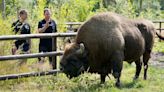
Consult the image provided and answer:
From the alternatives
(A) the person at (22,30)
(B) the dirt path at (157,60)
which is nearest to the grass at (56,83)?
(A) the person at (22,30)

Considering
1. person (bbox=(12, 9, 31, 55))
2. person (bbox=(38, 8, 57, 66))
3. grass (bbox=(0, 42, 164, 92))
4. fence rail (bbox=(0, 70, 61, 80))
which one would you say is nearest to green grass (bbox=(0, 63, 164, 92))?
grass (bbox=(0, 42, 164, 92))

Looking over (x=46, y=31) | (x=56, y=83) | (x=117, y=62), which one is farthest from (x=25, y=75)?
(x=117, y=62)

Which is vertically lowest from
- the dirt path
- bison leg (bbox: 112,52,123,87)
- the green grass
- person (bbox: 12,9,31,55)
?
the dirt path

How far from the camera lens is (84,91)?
9.90 meters

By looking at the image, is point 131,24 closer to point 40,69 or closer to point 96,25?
point 96,25

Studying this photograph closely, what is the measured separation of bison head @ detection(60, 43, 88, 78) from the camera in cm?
970

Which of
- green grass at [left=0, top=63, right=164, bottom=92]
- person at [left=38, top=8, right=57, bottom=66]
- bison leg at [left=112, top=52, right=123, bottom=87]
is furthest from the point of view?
person at [left=38, top=8, right=57, bottom=66]

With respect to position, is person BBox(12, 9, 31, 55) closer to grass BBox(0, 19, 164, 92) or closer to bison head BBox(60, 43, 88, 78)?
grass BBox(0, 19, 164, 92)

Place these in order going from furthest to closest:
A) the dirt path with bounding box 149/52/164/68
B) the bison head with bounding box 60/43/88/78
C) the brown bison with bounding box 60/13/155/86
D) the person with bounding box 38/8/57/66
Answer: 1. the dirt path with bounding box 149/52/164/68
2. the person with bounding box 38/8/57/66
3. the brown bison with bounding box 60/13/155/86
4. the bison head with bounding box 60/43/88/78

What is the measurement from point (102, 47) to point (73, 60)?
926 millimetres

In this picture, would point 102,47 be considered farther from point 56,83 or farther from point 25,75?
point 25,75

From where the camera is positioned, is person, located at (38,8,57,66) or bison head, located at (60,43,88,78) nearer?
bison head, located at (60,43,88,78)

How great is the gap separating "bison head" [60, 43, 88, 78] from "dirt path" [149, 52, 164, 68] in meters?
5.83

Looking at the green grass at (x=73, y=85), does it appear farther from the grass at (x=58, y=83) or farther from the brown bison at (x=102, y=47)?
the brown bison at (x=102, y=47)
